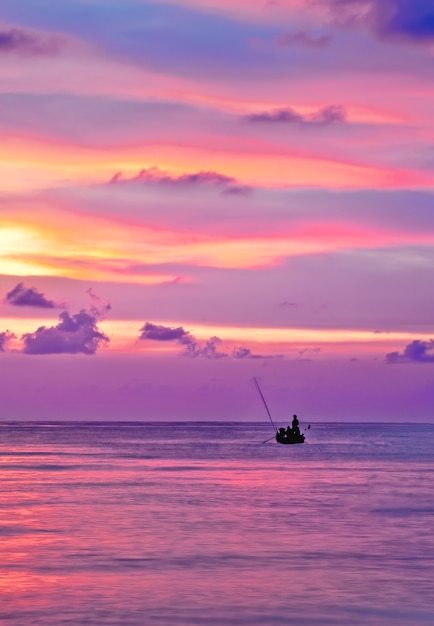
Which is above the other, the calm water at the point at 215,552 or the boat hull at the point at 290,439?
the boat hull at the point at 290,439

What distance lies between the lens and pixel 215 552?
41438 mm

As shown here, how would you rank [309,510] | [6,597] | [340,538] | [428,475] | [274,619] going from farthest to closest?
[428,475]
[309,510]
[340,538]
[6,597]
[274,619]

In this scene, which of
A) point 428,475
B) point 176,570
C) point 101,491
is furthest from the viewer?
point 428,475

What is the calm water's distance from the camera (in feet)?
102

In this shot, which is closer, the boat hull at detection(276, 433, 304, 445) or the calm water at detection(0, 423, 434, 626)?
the calm water at detection(0, 423, 434, 626)

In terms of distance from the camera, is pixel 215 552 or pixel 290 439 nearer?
pixel 215 552

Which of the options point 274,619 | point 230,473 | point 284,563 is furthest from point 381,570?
point 230,473

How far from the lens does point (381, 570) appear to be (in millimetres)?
37594

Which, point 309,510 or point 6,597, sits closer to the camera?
point 6,597

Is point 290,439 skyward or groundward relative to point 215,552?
skyward

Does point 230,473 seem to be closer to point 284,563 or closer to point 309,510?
point 309,510

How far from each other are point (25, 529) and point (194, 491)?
77.7 feet

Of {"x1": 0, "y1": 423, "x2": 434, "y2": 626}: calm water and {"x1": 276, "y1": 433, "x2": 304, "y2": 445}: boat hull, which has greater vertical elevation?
{"x1": 276, "y1": 433, "x2": 304, "y2": 445}: boat hull

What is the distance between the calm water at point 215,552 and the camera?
3097 centimetres
